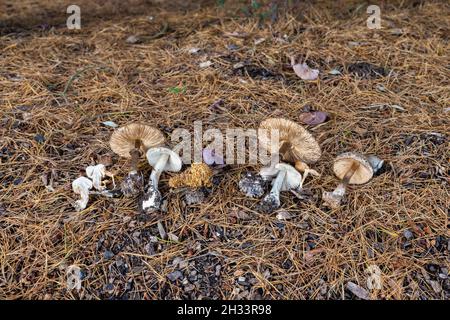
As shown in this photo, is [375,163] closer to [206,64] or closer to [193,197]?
[193,197]

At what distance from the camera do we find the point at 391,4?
4457 mm

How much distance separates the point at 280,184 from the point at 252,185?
17 centimetres

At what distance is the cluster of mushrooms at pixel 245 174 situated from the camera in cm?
254

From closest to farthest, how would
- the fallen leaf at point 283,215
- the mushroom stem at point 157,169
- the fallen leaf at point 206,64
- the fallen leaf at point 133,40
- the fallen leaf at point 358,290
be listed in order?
the fallen leaf at point 358,290 → the fallen leaf at point 283,215 → the mushroom stem at point 157,169 → the fallen leaf at point 206,64 → the fallen leaf at point 133,40

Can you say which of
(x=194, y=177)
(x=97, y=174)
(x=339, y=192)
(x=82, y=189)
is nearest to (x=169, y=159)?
(x=194, y=177)

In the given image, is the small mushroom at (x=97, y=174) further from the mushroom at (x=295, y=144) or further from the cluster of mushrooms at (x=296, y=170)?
the mushroom at (x=295, y=144)

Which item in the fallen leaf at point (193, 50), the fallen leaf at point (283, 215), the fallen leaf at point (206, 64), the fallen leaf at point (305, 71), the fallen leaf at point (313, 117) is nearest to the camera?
the fallen leaf at point (283, 215)

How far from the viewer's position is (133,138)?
2680 millimetres

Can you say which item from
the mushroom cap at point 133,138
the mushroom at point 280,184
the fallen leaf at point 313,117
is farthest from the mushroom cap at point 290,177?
the mushroom cap at point 133,138

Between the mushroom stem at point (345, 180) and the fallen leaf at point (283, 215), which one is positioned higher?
the mushroom stem at point (345, 180)

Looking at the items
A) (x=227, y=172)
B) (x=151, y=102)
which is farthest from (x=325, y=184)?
(x=151, y=102)

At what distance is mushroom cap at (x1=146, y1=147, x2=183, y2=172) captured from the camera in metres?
2.63

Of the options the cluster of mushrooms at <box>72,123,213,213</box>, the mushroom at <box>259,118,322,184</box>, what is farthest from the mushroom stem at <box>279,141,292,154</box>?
the cluster of mushrooms at <box>72,123,213,213</box>

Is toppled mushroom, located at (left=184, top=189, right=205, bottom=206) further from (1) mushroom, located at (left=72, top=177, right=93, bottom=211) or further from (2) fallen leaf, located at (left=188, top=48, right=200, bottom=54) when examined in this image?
(2) fallen leaf, located at (left=188, top=48, right=200, bottom=54)
